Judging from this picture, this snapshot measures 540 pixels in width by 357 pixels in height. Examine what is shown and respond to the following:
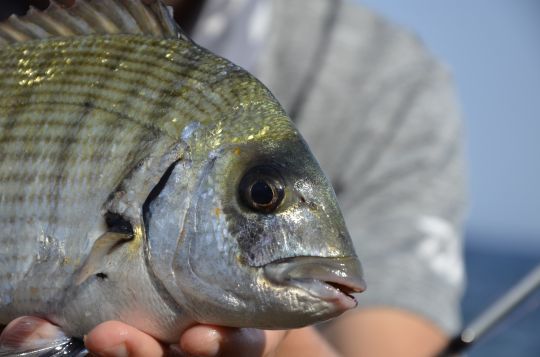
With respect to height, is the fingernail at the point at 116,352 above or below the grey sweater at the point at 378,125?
above

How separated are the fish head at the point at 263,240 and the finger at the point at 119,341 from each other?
0.32 feet

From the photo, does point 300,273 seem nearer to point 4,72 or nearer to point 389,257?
point 4,72

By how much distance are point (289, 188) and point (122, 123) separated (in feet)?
0.98

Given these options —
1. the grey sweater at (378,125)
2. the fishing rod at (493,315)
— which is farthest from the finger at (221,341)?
the grey sweater at (378,125)

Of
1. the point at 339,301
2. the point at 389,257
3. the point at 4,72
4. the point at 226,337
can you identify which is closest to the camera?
the point at 339,301

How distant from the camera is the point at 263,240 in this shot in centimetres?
124

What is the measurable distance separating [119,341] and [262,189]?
33 centimetres

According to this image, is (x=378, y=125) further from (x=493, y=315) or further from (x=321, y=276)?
(x=321, y=276)

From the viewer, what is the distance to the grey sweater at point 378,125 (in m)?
3.17

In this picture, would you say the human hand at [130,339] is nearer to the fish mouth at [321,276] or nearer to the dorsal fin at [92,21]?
the fish mouth at [321,276]

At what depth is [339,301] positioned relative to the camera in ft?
3.96

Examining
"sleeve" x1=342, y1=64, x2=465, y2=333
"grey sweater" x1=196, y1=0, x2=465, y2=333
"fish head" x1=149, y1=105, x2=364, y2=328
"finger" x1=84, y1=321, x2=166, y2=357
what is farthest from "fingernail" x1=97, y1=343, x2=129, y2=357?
"grey sweater" x1=196, y1=0, x2=465, y2=333

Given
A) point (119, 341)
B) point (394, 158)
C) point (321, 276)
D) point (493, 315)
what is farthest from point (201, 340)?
point (394, 158)

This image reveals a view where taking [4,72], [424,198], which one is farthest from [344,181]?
[4,72]
